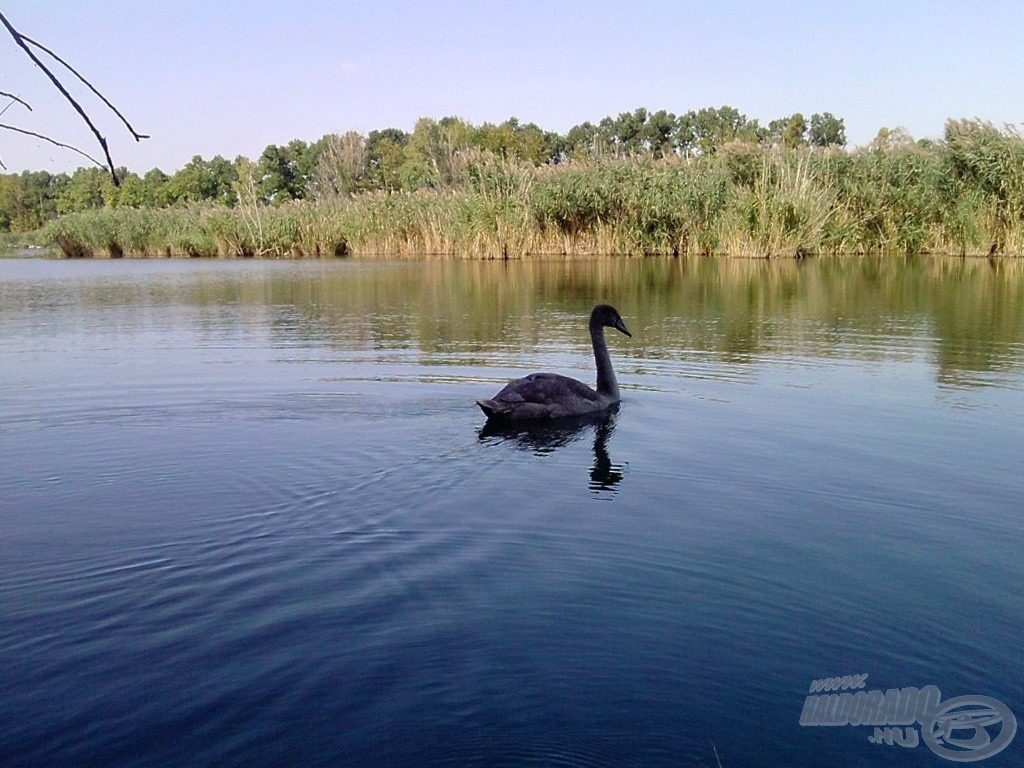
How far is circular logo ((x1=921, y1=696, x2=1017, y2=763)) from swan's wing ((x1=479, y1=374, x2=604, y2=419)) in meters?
5.50

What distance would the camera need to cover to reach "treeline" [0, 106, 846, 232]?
8294 centimetres

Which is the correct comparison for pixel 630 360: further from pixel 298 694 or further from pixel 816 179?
pixel 816 179

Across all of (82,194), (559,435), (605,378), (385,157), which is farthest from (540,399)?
(385,157)

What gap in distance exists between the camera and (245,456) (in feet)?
26.1

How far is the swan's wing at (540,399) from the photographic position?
905 cm

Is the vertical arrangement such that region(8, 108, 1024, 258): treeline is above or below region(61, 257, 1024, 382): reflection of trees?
above

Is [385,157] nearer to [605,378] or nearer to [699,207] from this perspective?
[699,207]

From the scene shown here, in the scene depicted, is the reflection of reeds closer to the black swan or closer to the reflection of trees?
the reflection of trees

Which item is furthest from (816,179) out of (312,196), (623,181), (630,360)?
(312,196)

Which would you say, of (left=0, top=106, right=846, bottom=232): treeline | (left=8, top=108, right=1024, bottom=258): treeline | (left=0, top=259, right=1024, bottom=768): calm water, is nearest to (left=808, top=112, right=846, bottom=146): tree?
(left=0, top=106, right=846, bottom=232): treeline

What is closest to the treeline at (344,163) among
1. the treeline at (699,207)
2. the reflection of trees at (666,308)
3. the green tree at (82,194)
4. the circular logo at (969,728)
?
the green tree at (82,194)

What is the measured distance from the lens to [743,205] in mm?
34062

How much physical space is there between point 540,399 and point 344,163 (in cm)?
8649

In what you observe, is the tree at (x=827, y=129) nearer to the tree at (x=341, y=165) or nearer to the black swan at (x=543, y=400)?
the tree at (x=341, y=165)
